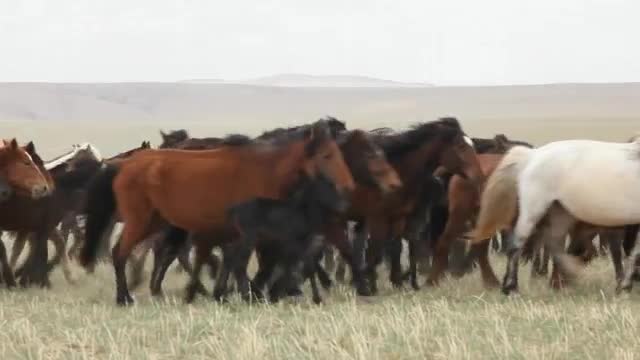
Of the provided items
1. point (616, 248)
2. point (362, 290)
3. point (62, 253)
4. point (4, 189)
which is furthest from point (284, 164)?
point (616, 248)

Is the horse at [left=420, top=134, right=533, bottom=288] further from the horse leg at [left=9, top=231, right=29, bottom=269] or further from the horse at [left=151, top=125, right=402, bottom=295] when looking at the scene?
the horse leg at [left=9, top=231, right=29, bottom=269]

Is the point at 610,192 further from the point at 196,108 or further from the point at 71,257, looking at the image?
the point at 196,108

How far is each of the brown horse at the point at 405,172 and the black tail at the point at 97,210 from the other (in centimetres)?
221

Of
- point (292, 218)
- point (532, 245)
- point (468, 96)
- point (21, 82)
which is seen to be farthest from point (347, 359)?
point (21, 82)

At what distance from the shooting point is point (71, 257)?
39.2 ft

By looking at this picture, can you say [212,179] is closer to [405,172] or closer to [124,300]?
[124,300]

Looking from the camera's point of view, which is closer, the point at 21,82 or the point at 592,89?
the point at 592,89

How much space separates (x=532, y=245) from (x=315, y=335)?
4399 millimetres

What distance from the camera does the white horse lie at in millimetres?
8609

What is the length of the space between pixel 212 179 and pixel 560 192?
3109 millimetres

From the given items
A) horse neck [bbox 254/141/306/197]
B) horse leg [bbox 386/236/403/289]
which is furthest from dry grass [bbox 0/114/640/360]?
horse neck [bbox 254/141/306/197]

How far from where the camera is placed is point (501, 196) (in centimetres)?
919

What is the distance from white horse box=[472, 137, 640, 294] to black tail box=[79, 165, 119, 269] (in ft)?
11.3

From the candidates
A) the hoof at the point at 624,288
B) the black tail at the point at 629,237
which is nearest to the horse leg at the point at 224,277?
the hoof at the point at 624,288
